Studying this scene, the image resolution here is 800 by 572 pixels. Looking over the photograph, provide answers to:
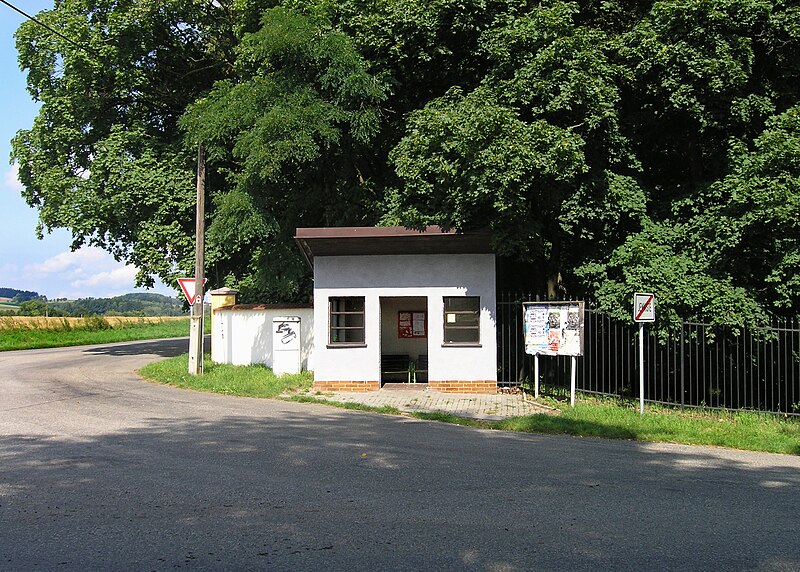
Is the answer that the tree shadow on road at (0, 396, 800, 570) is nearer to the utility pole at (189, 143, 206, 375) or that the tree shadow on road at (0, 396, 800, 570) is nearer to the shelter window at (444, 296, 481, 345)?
the shelter window at (444, 296, 481, 345)

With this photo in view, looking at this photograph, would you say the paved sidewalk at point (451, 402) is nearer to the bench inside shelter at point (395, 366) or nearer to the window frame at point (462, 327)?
the window frame at point (462, 327)

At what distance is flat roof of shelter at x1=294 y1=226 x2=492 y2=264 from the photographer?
1495 cm

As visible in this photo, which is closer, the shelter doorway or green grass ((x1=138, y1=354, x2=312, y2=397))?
green grass ((x1=138, y1=354, x2=312, y2=397))

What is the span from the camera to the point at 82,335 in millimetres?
42688

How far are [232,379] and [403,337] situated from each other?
504 cm

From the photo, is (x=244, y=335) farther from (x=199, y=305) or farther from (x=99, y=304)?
(x=99, y=304)

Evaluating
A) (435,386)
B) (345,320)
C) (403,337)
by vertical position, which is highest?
(345,320)

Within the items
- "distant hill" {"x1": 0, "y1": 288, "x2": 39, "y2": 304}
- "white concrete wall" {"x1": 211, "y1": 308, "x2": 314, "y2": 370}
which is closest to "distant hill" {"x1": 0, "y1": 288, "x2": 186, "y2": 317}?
"distant hill" {"x1": 0, "y1": 288, "x2": 39, "y2": 304}

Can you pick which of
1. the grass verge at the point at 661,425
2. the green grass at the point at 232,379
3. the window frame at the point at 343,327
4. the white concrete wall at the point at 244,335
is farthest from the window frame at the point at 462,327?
the white concrete wall at the point at 244,335

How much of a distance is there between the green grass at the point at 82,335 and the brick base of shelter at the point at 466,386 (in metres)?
26.4

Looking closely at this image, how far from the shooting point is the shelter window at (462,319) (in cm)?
1602

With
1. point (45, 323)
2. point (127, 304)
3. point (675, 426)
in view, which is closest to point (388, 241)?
point (675, 426)

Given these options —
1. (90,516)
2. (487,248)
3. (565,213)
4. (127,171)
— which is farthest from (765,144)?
(127,171)

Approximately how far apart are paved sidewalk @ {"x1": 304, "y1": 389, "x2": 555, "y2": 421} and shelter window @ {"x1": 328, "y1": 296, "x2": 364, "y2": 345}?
1.35 metres
